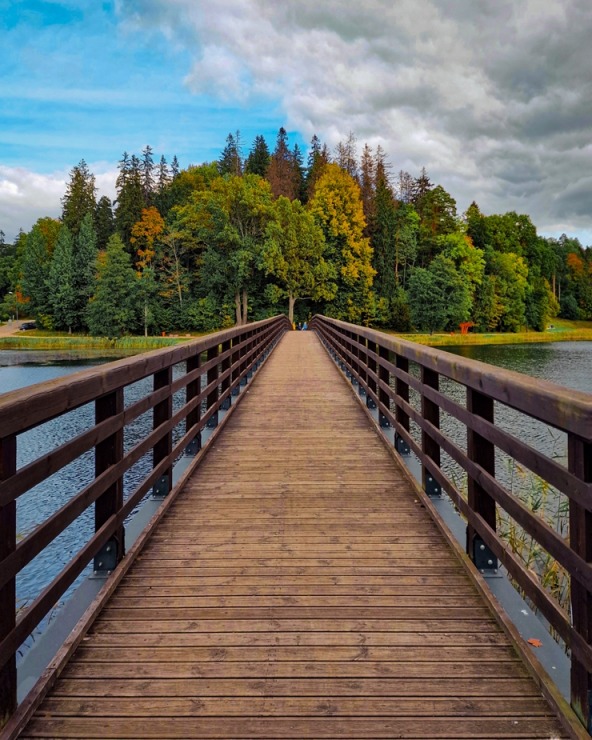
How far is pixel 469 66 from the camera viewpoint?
25.5 metres

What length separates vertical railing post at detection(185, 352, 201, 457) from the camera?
16.8 feet

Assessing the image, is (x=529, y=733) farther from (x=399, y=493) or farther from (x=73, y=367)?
(x=73, y=367)

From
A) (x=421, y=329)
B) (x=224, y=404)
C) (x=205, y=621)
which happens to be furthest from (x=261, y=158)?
(x=205, y=621)

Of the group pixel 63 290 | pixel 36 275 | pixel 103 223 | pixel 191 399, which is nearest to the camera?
pixel 191 399

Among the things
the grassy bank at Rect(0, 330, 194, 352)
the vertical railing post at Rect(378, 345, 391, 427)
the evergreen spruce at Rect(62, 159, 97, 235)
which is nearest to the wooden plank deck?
the vertical railing post at Rect(378, 345, 391, 427)

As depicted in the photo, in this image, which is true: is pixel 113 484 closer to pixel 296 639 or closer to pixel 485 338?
pixel 296 639

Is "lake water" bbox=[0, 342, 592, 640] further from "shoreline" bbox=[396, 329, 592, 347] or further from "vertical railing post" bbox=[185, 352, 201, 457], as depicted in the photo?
"shoreline" bbox=[396, 329, 592, 347]

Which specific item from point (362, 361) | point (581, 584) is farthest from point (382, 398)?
point (581, 584)

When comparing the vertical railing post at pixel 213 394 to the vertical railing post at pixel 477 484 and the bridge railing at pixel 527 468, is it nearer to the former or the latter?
the bridge railing at pixel 527 468

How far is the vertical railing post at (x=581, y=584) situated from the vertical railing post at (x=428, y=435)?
194cm

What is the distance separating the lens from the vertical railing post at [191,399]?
16.8 ft

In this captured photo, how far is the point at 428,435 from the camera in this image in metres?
3.95

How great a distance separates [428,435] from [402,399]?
846 millimetres

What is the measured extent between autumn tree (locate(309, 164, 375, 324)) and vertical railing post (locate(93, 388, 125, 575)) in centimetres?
4645
